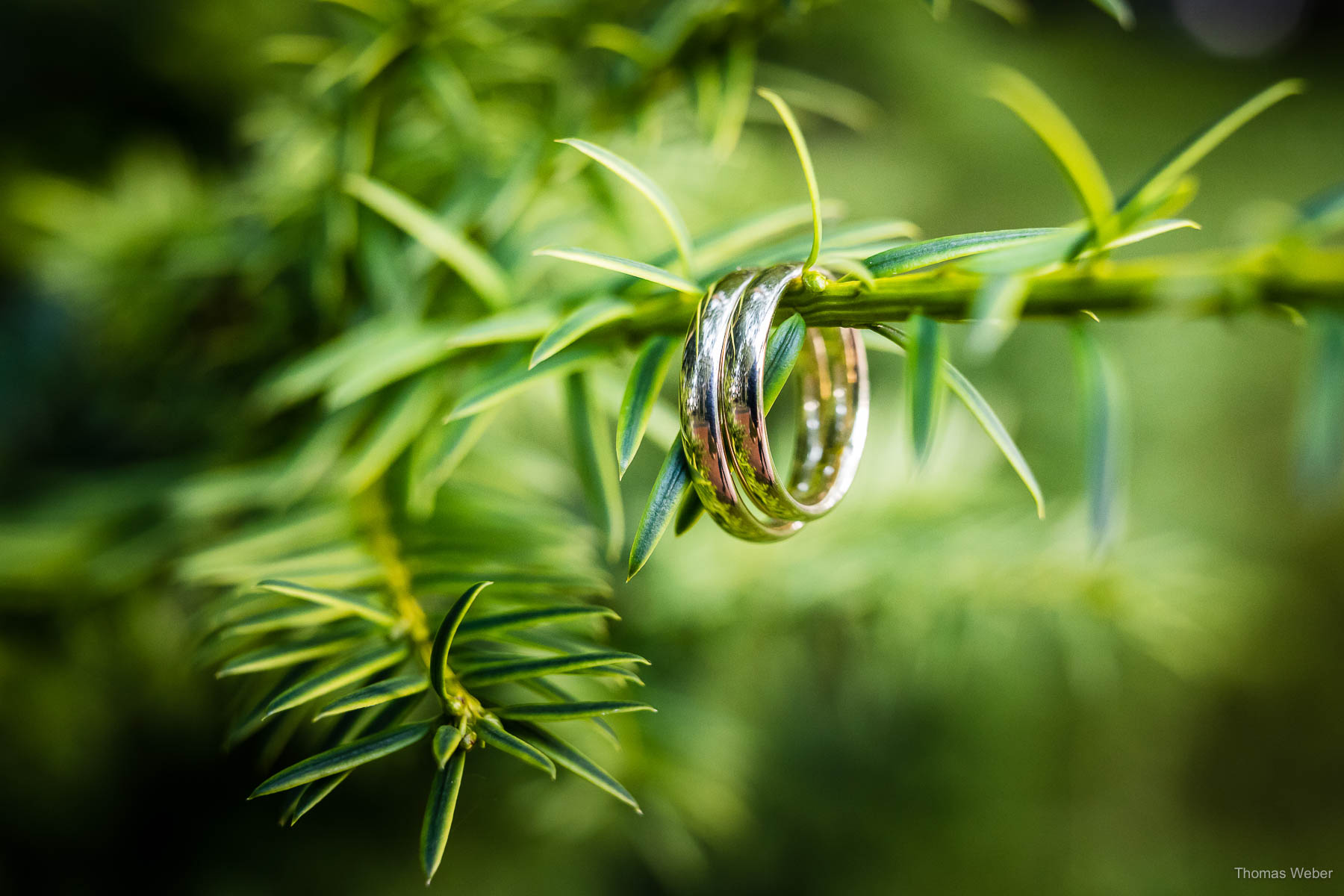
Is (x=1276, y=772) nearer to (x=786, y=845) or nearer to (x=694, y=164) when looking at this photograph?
(x=786, y=845)

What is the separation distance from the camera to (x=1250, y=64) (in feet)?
7.06

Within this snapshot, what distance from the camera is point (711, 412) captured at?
0.60 ft

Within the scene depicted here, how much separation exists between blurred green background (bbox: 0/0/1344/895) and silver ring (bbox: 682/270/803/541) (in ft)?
0.36

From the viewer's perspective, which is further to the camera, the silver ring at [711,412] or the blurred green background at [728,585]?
the blurred green background at [728,585]

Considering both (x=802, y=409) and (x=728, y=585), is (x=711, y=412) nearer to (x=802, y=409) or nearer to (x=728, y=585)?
(x=802, y=409)

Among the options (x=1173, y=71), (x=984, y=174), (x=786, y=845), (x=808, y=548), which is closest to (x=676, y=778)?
(x=808, y=548)

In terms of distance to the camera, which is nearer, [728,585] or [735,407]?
[735,407]

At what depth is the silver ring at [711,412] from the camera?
18 centimetres

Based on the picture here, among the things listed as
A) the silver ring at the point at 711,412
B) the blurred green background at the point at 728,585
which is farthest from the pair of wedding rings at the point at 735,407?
the blurred green background at the point at 728,585

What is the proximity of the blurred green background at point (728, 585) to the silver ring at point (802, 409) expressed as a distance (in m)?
0.09

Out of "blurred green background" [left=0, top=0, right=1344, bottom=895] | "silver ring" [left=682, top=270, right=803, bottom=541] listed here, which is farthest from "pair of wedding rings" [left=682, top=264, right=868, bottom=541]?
"blurred green background" [left=0, top=0, right=1344, bottom=895]

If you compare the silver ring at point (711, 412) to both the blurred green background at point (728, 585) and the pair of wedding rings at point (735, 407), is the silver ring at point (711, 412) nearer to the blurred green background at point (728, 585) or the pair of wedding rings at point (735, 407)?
the pair of wedding rings at point (735, 407)

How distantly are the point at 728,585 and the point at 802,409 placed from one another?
0.93 ft

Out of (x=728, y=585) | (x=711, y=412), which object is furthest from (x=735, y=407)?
→ (x=728, y=585)
